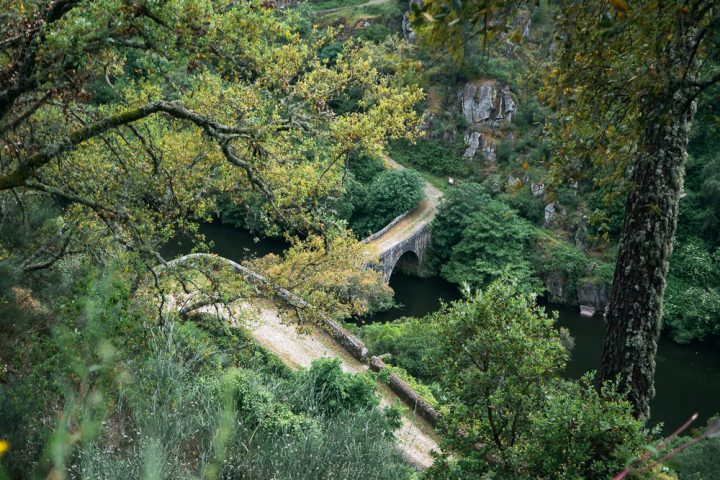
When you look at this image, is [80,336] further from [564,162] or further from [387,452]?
[564,162]

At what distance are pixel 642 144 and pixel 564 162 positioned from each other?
68cm

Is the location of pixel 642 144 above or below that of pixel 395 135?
above

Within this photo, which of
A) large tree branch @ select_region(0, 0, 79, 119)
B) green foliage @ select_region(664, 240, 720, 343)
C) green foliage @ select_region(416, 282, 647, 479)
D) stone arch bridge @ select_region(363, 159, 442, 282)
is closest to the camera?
green foliage @ select_region(416, 282, 647, 479)

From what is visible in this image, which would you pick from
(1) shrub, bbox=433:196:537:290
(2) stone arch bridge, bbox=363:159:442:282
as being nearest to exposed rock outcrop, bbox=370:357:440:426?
(2) stone arch bridge, bbox=363:159:442:282

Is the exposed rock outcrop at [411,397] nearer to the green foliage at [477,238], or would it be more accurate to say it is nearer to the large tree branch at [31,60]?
the large tree branch at [31,60]

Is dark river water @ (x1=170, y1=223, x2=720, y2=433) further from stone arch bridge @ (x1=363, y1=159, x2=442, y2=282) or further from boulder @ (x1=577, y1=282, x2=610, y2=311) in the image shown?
stone arch bridge @ (x1=363, y1=159, x2=442, y2=282)

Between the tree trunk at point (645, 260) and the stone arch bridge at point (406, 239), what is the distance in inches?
901

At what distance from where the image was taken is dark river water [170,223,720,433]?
22002mm

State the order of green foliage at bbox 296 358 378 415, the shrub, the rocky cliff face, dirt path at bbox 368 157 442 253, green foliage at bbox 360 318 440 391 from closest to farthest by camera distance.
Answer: green foliage at bbox 296 358 378 415 < green foliage at bbox 360 318 440 391 < the shrub < dirt path at bbox 368 157 442 253 < the rocky cliff face

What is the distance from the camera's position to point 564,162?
6.05 m

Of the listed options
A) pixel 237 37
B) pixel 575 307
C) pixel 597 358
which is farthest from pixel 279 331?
pixel 575 307

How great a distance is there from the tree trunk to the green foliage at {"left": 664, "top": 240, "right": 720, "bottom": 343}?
2255cm

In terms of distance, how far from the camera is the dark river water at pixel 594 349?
22.0m

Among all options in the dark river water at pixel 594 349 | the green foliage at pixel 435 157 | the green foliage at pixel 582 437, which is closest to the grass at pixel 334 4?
the green foliage at pixel 435 157
